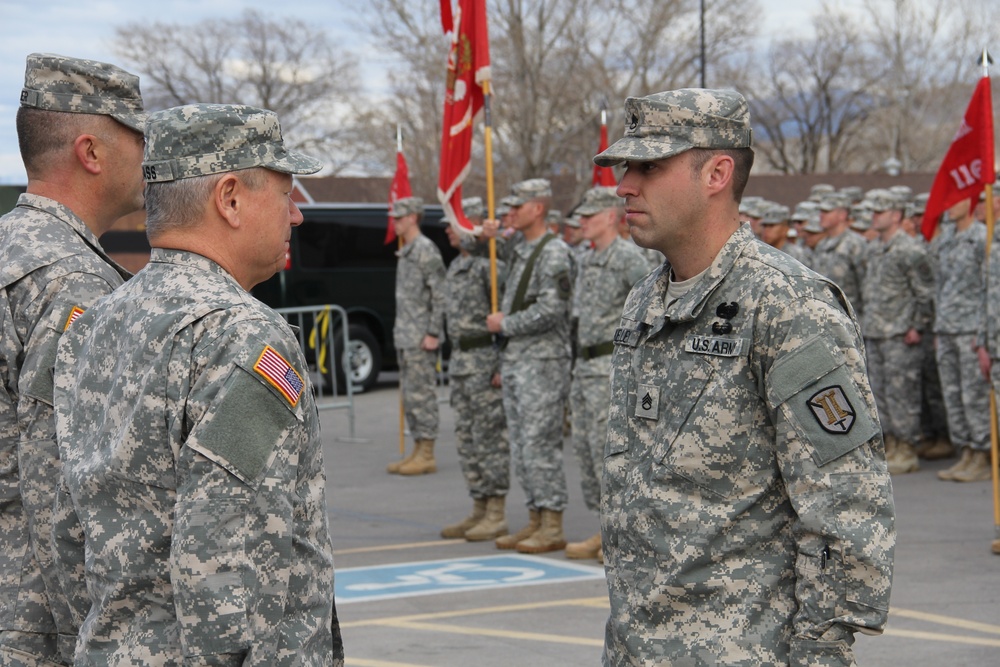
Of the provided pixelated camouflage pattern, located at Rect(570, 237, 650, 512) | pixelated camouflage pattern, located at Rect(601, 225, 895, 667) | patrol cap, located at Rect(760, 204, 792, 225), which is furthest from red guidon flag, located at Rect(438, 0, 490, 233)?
pixelated camouflage pattern, located at Rect(601, 225, 895, 667)

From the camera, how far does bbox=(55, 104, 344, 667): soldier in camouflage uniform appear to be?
219cm

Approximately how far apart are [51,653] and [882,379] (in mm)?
10192

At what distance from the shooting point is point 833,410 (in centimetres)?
268

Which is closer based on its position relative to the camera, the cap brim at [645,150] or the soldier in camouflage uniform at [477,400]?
the cap brim at [645,150]

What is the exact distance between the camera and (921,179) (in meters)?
43.1

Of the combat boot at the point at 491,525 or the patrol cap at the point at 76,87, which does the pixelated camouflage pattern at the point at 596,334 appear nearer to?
the combat boot at the point at 491,525

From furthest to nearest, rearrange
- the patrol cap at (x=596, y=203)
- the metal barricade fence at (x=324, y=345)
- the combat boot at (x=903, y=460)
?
1. the metal barricade fence at (x=324, y=345)
2. the combat boot at (x=903, y=460)
3. the patrol cap at (x=596, y=203)

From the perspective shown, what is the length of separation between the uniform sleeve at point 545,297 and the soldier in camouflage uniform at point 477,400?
560 mm

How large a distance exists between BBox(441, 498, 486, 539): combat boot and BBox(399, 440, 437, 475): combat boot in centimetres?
289

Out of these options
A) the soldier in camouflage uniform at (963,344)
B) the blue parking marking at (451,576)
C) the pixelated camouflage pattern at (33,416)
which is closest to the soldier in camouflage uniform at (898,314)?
the soldier in camouflage uniform at (963,344)

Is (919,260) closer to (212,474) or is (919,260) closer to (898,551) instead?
(898,551)

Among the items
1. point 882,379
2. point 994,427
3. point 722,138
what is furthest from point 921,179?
point 722,138

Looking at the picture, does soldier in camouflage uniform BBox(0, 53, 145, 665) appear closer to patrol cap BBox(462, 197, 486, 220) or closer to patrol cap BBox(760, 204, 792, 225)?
patrol cap BBox(462, 197, 486, 220)

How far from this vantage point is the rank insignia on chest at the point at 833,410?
2660 millimetres
